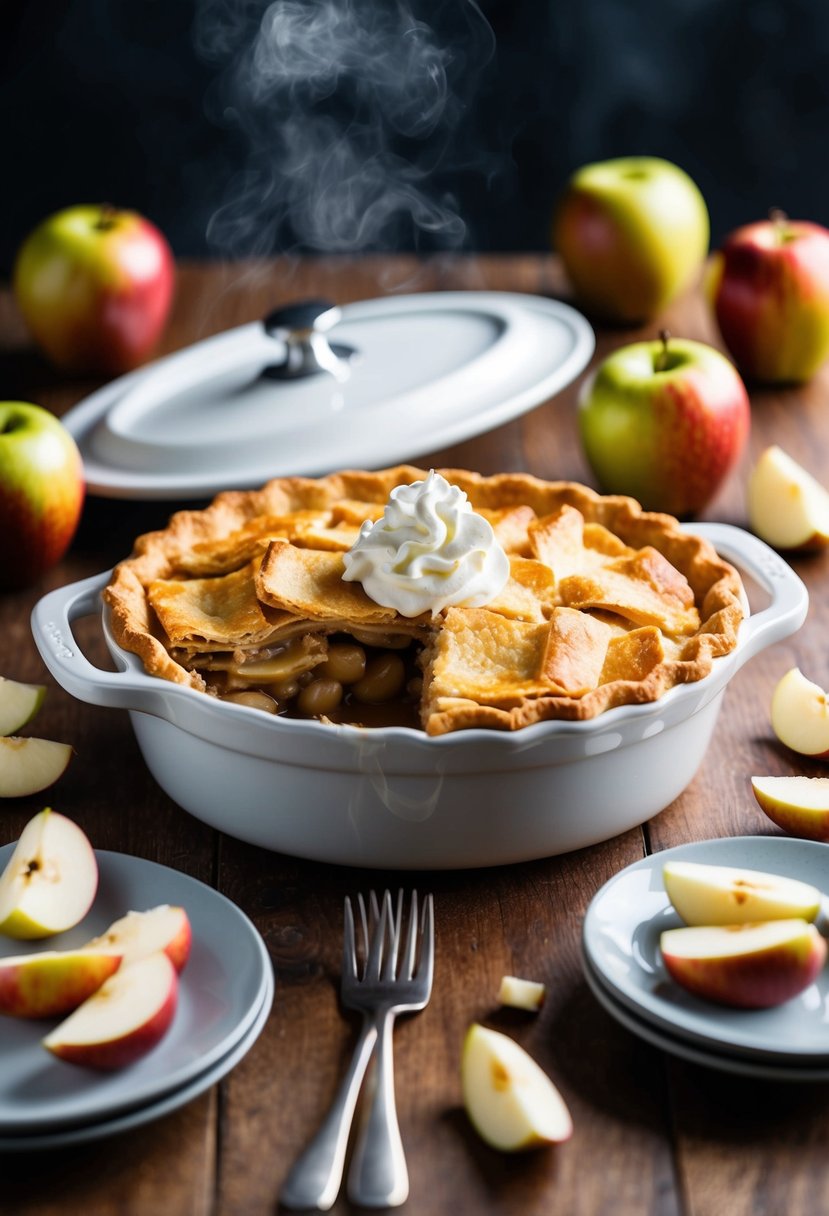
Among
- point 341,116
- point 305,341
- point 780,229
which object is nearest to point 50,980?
point 305,341

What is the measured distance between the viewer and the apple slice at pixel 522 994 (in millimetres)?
1540

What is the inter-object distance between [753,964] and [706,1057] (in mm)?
104

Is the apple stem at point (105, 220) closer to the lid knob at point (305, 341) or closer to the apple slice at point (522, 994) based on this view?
the lid knob at point (305, 341)

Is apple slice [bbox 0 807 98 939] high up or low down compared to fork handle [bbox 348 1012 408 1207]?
down

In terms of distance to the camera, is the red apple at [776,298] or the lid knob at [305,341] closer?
the lid knob at [305,341]

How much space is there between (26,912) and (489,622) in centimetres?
71

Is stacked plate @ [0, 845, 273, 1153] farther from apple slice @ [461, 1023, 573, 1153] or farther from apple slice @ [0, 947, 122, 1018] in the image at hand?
apple slice @ [461, 1023, 573, 1153]

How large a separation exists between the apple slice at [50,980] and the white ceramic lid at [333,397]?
1.23 metres

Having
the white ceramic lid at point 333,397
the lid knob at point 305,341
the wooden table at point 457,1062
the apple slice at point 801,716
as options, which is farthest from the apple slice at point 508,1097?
the lid knob at point 305,341

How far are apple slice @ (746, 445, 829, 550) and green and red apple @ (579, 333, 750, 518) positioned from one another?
0.09 meters

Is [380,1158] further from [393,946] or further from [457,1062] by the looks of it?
[393,946]

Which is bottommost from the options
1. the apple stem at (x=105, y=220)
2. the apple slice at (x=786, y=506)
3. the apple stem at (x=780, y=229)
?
the apple slice at (x=786, y=506)

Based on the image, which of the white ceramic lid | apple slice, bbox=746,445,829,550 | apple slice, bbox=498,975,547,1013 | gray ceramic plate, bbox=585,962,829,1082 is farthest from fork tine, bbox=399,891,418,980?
apple slice, bbox=746,445,829,550

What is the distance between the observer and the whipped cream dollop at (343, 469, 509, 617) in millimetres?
1945
